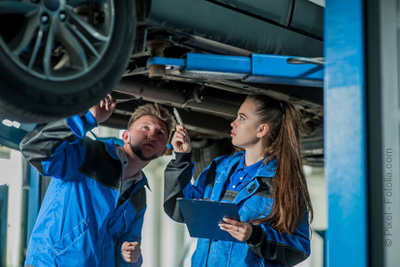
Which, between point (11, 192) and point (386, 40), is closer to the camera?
point (386, 40)

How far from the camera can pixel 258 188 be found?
94.0 inches

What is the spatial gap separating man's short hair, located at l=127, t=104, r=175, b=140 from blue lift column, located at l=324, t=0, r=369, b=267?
151cm

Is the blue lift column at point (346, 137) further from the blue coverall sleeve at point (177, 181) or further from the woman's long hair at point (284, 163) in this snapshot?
the blue coverall sleeve at point (177, 181)

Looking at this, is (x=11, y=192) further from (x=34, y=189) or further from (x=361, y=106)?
(x=361, y=106)

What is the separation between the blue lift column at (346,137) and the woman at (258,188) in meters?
0.52

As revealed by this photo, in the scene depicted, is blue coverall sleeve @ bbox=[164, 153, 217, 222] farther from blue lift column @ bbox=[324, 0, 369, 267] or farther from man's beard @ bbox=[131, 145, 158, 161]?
blue lift column @ bbox=[324, 0, 369, 267]

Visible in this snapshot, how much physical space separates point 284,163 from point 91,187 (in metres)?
1.02

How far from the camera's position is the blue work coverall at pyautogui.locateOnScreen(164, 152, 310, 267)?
2.24 metres

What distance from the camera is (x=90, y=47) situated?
170 centimetres

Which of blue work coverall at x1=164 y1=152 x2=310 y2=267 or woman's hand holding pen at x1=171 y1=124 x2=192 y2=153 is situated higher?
woman's hand holding pen at x1=171 y1=124 x2=192 y2=153

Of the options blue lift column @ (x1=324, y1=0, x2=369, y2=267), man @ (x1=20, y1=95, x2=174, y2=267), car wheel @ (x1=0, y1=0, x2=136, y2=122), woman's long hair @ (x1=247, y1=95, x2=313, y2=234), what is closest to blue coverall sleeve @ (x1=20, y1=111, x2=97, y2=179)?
man @ (x1=20, y1=95, x2=174, y2=267)

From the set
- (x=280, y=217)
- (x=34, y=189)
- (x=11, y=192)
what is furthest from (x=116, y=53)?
(x=11, y=192)

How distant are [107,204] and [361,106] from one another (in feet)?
5.01

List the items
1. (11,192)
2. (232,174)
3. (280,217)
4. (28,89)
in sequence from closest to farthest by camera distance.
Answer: (28,89)
(280,217)
(232,174)
(11,192)
